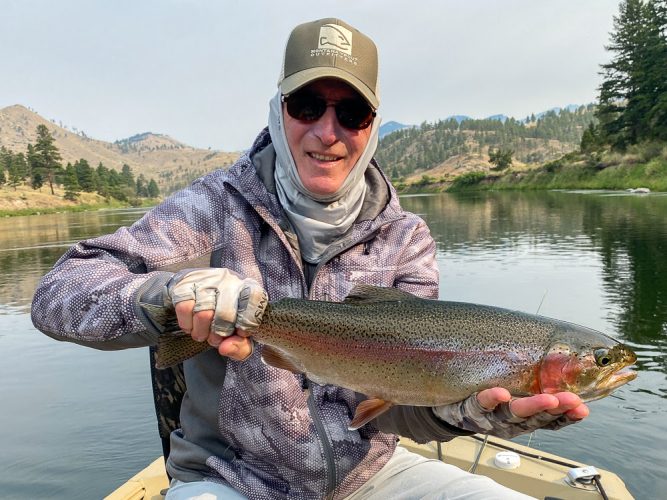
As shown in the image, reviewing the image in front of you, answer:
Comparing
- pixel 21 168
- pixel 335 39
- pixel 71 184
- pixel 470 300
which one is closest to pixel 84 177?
pixel 71 184

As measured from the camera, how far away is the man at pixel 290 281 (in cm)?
283

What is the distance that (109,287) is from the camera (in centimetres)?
280

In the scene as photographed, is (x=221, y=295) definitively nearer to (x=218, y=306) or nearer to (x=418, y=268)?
(x=218, y=306)

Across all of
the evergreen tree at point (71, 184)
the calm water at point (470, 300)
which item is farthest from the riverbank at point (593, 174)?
the evergreen tree at point (71, 184)

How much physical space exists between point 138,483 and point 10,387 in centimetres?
726

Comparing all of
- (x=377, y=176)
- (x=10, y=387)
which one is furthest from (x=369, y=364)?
(x=10, y=387)

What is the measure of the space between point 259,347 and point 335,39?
1874 millimetres

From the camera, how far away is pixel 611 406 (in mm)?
8273

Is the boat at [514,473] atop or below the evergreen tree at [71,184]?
below

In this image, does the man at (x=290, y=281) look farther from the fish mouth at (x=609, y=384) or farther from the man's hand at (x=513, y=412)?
the fish mouth at (x=609, y=384)

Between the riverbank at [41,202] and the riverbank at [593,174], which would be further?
the riverbank at [41,202]

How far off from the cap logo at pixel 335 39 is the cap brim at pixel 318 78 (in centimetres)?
14

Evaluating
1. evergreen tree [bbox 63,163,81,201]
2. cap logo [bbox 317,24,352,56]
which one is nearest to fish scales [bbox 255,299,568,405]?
cap logo [bbox 317,24,352,56]

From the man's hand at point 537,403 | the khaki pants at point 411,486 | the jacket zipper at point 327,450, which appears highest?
the man's hand at point 537,403
